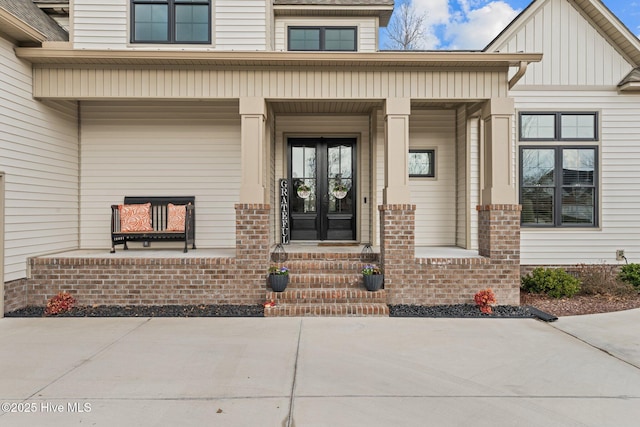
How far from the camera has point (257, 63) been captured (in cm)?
571

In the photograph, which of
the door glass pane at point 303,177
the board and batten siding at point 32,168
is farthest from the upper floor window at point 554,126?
the board and batten siding at point 32,168

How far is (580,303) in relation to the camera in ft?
19.6

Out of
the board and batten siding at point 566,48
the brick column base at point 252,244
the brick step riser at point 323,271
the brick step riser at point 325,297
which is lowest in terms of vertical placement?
the brick step riser at point 325,297

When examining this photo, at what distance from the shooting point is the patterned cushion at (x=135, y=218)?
21.4 ft

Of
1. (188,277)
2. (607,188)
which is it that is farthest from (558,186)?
(188,277)

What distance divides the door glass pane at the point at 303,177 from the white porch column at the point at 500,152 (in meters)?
3.44

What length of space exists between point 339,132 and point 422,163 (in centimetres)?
175

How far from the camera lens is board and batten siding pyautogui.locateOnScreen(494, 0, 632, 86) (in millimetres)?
7059

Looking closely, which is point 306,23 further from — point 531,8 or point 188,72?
point 531,8

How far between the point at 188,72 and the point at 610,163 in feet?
24.2

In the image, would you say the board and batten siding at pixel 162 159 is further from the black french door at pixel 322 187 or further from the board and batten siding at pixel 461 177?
the board and batten siding at pixel 461 177

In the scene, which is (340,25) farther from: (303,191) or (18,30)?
(18,30)

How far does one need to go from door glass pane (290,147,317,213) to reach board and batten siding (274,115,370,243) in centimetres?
28

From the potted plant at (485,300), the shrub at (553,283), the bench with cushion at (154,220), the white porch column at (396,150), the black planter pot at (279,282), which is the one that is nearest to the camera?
the potted plant at (485,300)
